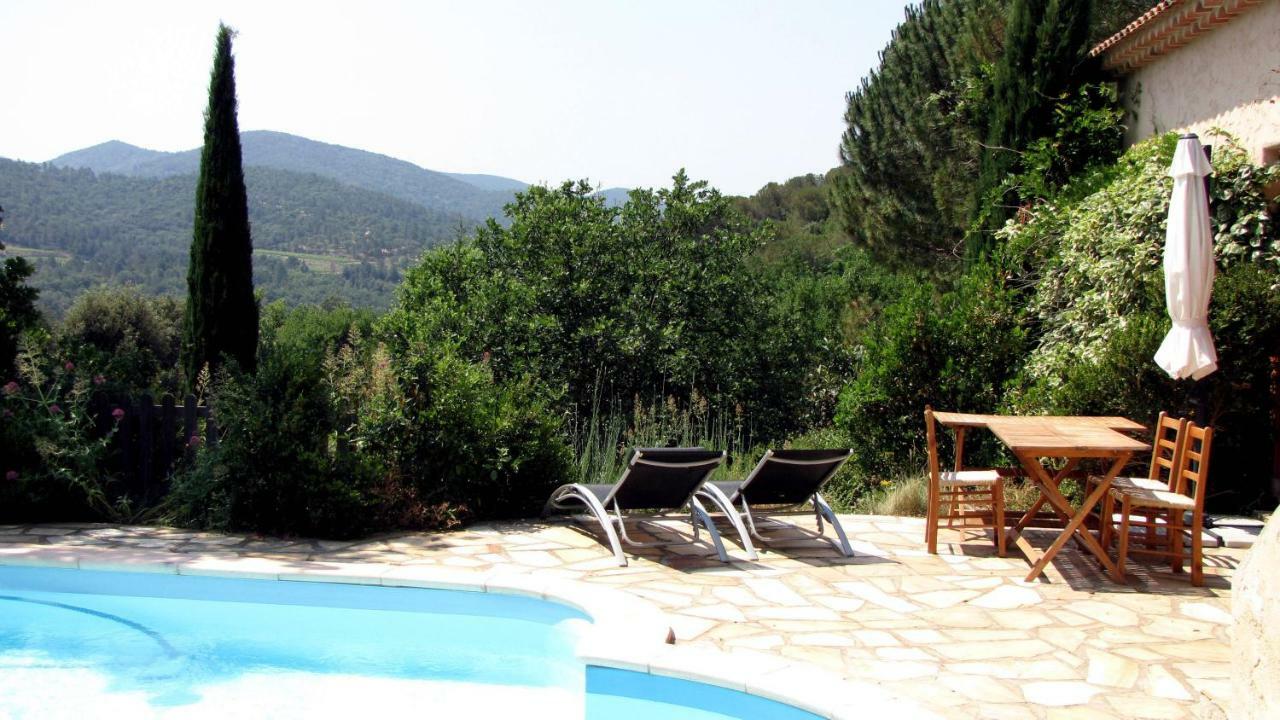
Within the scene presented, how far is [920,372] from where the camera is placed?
9.39 m

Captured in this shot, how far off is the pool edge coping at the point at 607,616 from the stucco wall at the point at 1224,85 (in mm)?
7302

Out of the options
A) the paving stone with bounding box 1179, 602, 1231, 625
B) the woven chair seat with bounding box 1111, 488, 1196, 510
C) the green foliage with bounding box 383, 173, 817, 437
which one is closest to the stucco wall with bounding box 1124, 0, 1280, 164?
the woven chair seat with bounding box 1111, 488, 1196, 510

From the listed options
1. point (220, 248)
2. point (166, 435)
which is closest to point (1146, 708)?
point (166, 435)

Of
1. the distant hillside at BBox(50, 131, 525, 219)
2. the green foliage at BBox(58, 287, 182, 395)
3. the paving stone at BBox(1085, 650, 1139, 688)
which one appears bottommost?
the paving stone at BBox(1085, 650, 1139, 688)

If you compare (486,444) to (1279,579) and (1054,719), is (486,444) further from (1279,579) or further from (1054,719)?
(1279,579)

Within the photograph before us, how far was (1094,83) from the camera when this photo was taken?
11.5m

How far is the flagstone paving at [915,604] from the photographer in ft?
13.5

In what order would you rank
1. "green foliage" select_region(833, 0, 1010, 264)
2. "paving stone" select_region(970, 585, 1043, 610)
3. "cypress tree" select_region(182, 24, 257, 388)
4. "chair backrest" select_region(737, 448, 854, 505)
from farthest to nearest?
"green foliage" select_region(833, 0, 1010, 264) < "cypress tree" select_region(182, 24, 257, 388) < "chair backrest" select_region(737, 448, 854, 505) < "paving stone" select_region(970, 585, 1043, 610)

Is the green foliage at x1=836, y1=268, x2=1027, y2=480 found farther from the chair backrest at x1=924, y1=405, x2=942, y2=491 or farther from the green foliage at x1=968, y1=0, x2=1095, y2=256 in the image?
the chair backrest at x1=924, y1=405, x2=942, y2=491

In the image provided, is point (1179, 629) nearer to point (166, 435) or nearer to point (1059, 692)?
point (1059, 692)

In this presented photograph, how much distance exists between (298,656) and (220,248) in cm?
776

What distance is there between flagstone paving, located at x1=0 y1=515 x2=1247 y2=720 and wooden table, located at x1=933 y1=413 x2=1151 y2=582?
8.7 inches

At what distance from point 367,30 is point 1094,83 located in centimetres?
896

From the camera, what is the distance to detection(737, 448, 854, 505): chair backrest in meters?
6.41
